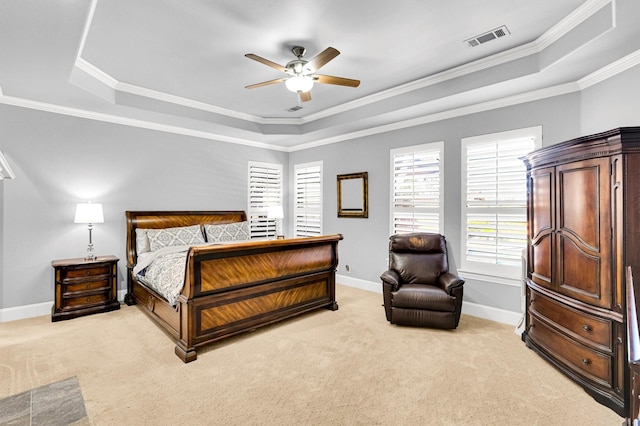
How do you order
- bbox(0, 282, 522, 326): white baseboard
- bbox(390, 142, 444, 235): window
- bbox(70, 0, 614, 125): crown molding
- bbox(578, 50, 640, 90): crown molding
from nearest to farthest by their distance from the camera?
bbox(70, 0, 614, 125): crown molding, bbox(578, 50, 640, 90): crown molding, bbox(0, 282, 522, 326): white baseboard, bbox(390, 142, 444, 235): window

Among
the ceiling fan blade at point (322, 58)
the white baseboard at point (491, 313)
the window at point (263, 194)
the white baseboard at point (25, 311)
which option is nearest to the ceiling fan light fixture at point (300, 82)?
the ceiling fan blade at point (322, 58)

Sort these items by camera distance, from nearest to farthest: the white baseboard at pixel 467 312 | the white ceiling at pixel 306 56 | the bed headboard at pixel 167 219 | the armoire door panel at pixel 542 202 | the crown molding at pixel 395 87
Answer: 1. the white ceiling at pixel 306 56
2. the crown molding at pixel 395 87
3. the armoire door panel at pixel 542 202
4. the white baseboard at pixel 467 312
5. the bed headboard at pixel 167 219

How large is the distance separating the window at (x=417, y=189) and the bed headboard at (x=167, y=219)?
2.95m

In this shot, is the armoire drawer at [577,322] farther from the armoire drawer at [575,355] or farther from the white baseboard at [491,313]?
the white baseboard at [491,313]

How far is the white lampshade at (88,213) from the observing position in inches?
158

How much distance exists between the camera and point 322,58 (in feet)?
8.97

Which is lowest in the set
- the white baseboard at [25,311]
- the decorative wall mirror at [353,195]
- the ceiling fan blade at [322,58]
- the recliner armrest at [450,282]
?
the white baseboard at [25,311]

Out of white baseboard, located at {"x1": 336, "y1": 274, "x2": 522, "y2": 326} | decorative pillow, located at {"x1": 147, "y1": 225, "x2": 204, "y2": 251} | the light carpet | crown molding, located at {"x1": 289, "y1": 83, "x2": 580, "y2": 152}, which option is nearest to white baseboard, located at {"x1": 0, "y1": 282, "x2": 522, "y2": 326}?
white baseboard, located at {"x1": 336, "y1": 274, "x2": 522, "y2": 326}

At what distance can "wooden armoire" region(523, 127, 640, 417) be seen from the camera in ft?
7.29

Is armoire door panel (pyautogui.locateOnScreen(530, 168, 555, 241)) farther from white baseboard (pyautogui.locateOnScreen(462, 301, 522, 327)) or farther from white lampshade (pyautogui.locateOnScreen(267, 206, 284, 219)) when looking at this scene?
white lampshade (pyautogui.locateOnScreen(267, 206, 284, 219))

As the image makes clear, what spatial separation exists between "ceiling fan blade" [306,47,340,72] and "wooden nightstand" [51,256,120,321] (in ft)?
11.9

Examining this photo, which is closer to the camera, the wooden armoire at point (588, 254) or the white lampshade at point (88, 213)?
the wooden armoire at point (588, 254)

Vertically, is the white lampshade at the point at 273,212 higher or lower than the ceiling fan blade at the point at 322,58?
lower

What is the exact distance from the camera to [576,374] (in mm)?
2496
